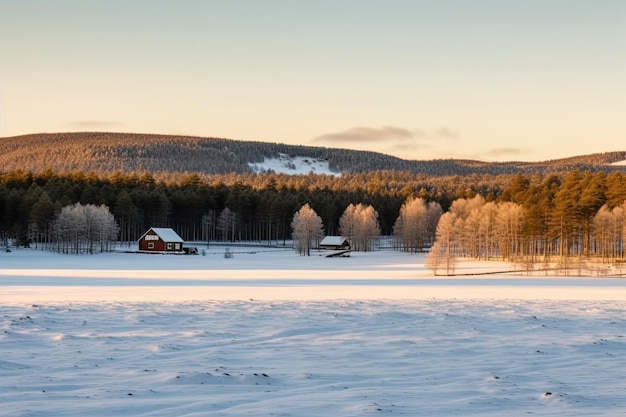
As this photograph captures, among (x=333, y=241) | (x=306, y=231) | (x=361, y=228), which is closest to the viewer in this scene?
(x=306, y=231)

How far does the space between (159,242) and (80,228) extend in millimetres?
12822

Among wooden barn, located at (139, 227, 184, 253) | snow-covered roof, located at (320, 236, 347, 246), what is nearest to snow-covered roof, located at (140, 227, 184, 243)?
wooden barn, located at (139, 227, 184, 253)

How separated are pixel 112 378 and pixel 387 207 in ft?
504

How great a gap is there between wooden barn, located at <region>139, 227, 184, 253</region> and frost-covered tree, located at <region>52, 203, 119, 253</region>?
5.67 m

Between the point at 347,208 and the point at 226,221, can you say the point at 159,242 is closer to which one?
the point at 226,221

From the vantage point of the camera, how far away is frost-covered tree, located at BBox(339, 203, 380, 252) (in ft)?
409

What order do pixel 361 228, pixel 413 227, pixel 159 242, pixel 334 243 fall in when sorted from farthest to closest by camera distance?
1. pixel 361 228
2. pixel 413 227
3. pixel 334 243
4. pixel 159 242

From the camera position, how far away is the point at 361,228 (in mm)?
124688

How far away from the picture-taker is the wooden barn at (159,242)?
107m

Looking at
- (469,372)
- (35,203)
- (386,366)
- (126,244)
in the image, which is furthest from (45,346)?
(126,244)

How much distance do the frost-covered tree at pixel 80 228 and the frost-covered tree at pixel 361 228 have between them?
4432 centimetres

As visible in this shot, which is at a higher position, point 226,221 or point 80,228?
point 226,221

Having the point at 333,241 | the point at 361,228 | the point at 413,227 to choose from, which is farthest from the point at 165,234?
the point at 413,227

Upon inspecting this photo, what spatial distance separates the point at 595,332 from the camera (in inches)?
715
